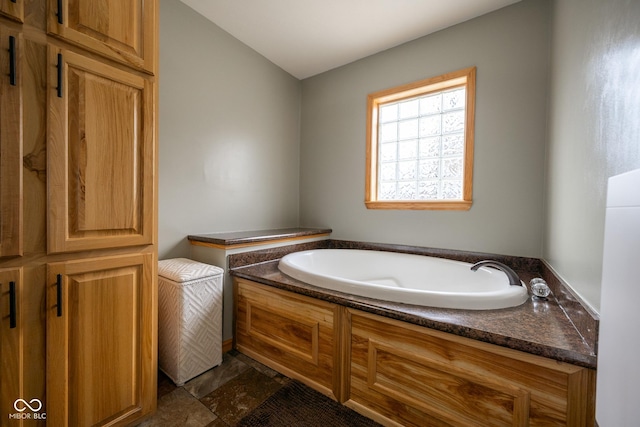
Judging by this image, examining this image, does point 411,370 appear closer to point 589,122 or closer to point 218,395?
point 218,395

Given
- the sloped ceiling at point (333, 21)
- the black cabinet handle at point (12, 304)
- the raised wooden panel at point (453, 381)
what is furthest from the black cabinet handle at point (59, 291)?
the sloped ceiling at point (333, 21)

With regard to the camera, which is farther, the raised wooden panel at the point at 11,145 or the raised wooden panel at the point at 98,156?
the raised wooden panel at the point at 98,156

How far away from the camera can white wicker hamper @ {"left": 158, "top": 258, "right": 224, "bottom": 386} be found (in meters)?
1.53

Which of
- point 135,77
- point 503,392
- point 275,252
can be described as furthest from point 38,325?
point 503,392

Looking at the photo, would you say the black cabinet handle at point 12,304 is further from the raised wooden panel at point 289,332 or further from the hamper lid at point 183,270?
the raised wooden panel at point 289,332

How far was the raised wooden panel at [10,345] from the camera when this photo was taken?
2.89ft

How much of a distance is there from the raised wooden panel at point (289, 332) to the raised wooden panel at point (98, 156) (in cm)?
81

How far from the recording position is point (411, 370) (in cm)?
115

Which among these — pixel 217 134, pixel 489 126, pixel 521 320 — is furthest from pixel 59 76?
pixel 489 126

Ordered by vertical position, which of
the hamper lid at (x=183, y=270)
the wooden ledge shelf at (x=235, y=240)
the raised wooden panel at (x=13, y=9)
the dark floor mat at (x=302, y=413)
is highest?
the raised wooden panel at (x=13, y=9)

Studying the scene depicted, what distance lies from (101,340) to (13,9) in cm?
126

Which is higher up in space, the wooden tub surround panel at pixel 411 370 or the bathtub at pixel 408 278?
the bathtub at pixel 408 278

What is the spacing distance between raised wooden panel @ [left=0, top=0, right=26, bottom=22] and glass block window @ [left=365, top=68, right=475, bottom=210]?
226cm

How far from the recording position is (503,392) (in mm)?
963
